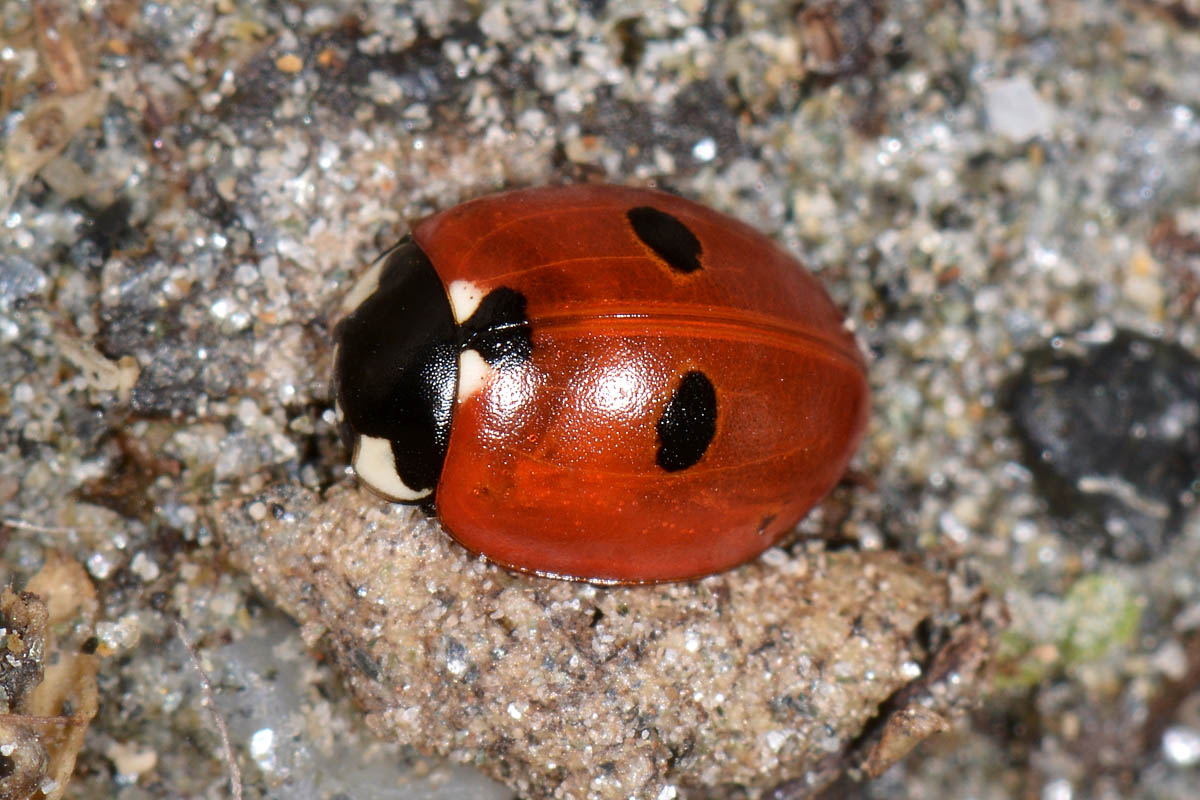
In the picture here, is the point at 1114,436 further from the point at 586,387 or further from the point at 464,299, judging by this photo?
the point at 464,299

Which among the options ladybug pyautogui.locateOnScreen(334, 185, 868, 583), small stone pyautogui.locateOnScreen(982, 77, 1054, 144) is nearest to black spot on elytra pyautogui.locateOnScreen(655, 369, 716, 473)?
ladybug pyautogui.locateOnScreen(334, 185, 868, 583)

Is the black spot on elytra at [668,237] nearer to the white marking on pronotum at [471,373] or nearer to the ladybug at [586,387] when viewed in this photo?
the ladybug at [586,387]

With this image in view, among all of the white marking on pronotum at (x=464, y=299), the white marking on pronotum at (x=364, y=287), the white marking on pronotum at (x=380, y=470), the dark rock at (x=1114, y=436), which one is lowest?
the dark rock at (x=1114, y=436)

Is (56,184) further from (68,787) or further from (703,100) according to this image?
(703,100)

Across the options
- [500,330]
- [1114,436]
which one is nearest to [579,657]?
[500,330]

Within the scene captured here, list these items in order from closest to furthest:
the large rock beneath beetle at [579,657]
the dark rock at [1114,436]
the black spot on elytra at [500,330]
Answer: the black spot on elytra at [500,330] → the large rock beneath beetle at [579,657] → the dark rock at [1114,436]

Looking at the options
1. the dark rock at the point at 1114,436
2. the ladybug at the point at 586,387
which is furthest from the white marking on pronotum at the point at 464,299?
the dark rock at the point at 1114,436

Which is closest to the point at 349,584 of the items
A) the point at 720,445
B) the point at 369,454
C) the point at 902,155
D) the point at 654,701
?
the point at 369,454
